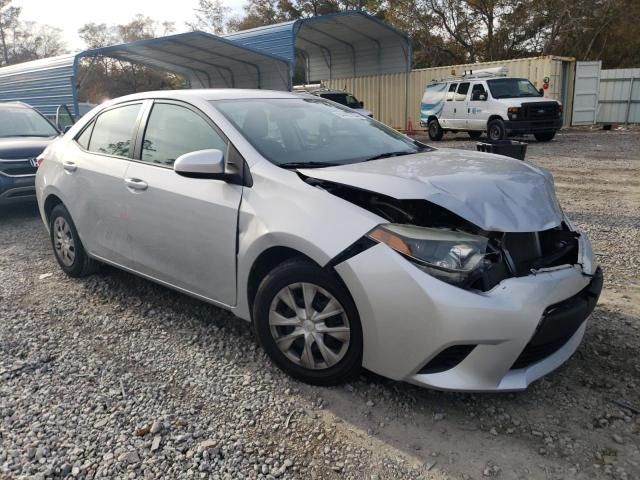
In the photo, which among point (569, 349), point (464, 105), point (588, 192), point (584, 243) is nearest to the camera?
point (569, 349)

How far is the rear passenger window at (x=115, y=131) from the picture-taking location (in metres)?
4.04

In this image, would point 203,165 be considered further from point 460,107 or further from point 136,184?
point 460,107

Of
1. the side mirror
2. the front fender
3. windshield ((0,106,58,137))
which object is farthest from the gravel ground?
windshield ((0,106,58,137))

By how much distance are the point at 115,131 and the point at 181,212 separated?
1.32m

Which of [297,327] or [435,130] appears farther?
[435,130]

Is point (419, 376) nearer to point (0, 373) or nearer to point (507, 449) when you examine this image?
point (507, 449)

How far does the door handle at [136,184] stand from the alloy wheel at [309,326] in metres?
1.38

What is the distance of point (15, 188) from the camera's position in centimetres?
736

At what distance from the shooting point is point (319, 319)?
278 cm

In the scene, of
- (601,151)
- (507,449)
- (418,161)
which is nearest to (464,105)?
(601,151)

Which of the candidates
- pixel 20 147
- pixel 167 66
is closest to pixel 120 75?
pixel 167 66

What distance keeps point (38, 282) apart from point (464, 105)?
49.5ft

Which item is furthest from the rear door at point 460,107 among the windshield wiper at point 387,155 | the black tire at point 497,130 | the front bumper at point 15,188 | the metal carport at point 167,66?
the windshield wiper at point 387,155

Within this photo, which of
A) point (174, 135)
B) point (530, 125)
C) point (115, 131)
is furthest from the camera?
point (530, 125)
